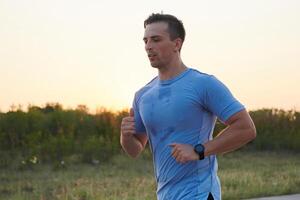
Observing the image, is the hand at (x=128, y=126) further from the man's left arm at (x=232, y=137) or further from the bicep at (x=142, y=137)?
the man's left arm at (x=232, y=137)

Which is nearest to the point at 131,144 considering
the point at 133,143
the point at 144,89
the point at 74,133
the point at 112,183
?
the point at 133,143

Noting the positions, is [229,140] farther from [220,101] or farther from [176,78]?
[176,78]

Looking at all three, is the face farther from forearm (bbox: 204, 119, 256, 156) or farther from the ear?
forearm (bbox: 204, 119, 256, 156)

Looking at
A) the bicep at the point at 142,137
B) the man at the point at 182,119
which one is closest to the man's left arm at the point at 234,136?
the man at the point at 182,119

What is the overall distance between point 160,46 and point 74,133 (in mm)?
20845

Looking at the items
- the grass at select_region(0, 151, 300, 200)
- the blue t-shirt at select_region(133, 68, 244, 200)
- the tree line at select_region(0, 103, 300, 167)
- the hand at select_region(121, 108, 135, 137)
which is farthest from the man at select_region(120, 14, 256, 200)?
the tree line at select_region(0, 103, 300, 167)

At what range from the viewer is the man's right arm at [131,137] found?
3283 millimetres

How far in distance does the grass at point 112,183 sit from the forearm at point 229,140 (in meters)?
6.54

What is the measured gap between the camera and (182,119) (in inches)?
117

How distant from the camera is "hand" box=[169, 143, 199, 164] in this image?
2852 mm

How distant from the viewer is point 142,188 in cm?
1125

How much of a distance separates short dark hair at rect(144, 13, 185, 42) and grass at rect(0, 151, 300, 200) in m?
6.45

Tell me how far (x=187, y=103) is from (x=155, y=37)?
35 cm

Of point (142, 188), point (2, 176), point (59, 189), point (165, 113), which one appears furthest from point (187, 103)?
point (2, 176)
